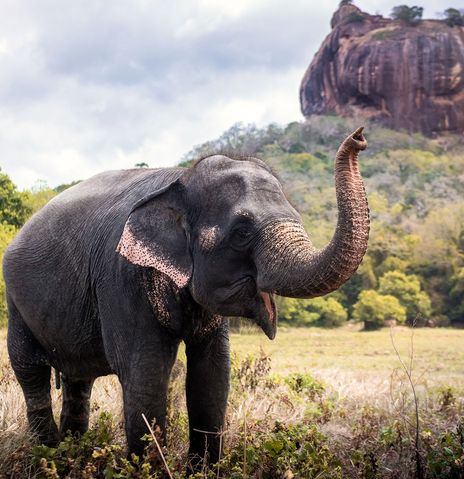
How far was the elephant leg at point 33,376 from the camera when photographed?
Result: 562 centimetres

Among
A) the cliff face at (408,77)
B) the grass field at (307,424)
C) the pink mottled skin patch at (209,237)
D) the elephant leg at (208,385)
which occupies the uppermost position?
the cliff face at (408,77)

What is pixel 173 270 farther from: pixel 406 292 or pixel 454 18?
pixel 454 18

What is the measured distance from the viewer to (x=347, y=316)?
40.3 metres

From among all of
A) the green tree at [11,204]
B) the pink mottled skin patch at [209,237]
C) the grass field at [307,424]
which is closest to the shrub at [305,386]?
the grass field at [307,424]

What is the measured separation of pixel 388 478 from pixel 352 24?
12957 centimetres

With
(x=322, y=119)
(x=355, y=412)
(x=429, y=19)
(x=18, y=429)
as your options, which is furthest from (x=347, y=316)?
(x=429, y=19)

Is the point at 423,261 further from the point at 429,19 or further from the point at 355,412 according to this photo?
the point at 429,19

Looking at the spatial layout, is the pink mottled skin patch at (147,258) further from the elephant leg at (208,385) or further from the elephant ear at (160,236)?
the elephant leg at (208,385)

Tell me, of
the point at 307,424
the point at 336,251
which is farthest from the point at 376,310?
the point at 336,251

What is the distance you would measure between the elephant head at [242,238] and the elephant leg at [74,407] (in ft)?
7.10

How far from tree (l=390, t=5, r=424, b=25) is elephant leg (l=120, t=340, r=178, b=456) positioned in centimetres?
12668

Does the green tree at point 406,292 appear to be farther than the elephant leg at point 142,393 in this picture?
Yes

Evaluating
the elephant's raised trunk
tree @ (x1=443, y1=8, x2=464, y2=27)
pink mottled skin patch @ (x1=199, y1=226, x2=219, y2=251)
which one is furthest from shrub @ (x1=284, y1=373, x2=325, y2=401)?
tree @ (x1=443, y1=8, x2=464, y2=27)

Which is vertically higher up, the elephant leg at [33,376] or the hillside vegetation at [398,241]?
the elephant leg at [33,376]
